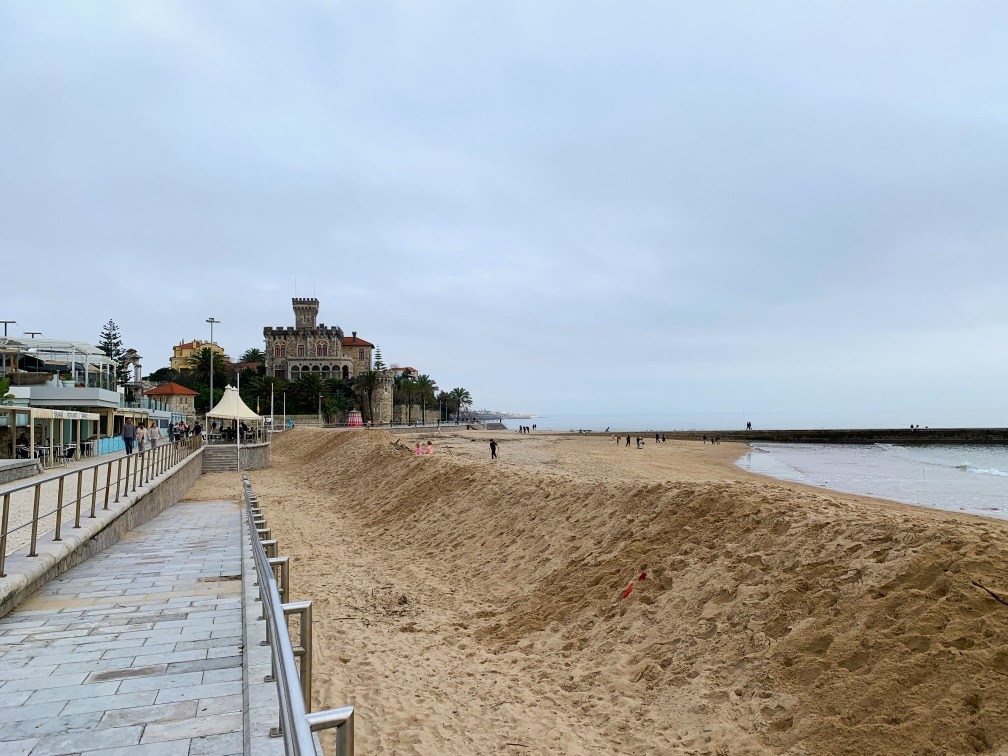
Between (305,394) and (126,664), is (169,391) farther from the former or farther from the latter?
(126,664)

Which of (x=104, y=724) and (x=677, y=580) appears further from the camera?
(x=677, y=580)

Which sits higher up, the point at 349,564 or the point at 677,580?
the point at 677,580

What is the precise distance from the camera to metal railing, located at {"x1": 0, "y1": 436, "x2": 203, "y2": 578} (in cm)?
608

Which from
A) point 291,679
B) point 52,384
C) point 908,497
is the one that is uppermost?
point 52,384

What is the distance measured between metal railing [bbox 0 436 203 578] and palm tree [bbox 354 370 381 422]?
56202mm

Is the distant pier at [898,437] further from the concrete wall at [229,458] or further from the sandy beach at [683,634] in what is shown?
the sandy beach at [683,634]

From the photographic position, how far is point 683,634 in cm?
618

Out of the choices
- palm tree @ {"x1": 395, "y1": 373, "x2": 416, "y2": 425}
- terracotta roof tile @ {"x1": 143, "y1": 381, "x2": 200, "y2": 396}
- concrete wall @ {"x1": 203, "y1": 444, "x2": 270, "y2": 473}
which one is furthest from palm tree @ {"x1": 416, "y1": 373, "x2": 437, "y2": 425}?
concrete wall @ {"x1": 203, "y1": 444, "x2": 270, "y2": 473}

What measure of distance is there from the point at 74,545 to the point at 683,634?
24.1 ft

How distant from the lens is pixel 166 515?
45.4 ft

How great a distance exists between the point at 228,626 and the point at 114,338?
9702 cm

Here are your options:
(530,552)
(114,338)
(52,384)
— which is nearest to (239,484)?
(52,384)

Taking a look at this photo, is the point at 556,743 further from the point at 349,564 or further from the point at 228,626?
the point at 349,564

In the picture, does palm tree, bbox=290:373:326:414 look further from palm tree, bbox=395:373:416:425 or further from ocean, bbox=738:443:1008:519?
ocean, bbox=738:443:1008:519
